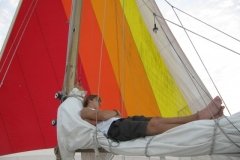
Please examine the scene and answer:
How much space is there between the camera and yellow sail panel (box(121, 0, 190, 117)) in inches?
127

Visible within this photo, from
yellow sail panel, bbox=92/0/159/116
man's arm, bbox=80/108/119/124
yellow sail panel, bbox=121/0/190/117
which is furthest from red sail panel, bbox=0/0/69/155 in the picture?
man's arm, bbox=80/108/119/124

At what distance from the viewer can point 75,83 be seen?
2.96 metres

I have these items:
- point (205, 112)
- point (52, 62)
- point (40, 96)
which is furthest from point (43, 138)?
point (205, 112)

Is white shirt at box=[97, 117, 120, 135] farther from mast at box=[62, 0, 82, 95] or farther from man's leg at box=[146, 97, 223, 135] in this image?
mast at box=[62, 0, 82, 95]

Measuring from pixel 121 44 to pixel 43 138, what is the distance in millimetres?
1233

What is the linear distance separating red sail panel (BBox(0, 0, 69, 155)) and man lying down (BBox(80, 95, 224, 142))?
4.58 ft

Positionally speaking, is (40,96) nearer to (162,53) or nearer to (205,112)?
(162,53)

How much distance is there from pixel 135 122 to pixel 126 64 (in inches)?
66.5

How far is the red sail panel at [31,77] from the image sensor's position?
11.5 feet

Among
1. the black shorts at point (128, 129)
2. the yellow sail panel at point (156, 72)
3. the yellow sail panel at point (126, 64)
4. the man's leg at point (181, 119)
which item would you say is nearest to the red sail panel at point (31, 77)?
the yellow sail panel at point (126, 64)

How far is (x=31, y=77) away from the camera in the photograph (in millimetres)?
3754

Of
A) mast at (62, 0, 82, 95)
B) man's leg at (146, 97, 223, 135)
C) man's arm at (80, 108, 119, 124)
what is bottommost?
man's leg at (146, 97, 223, 135)

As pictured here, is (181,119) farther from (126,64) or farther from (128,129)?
(126,64)

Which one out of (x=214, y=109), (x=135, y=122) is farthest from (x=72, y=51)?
(x=214, y=109)
